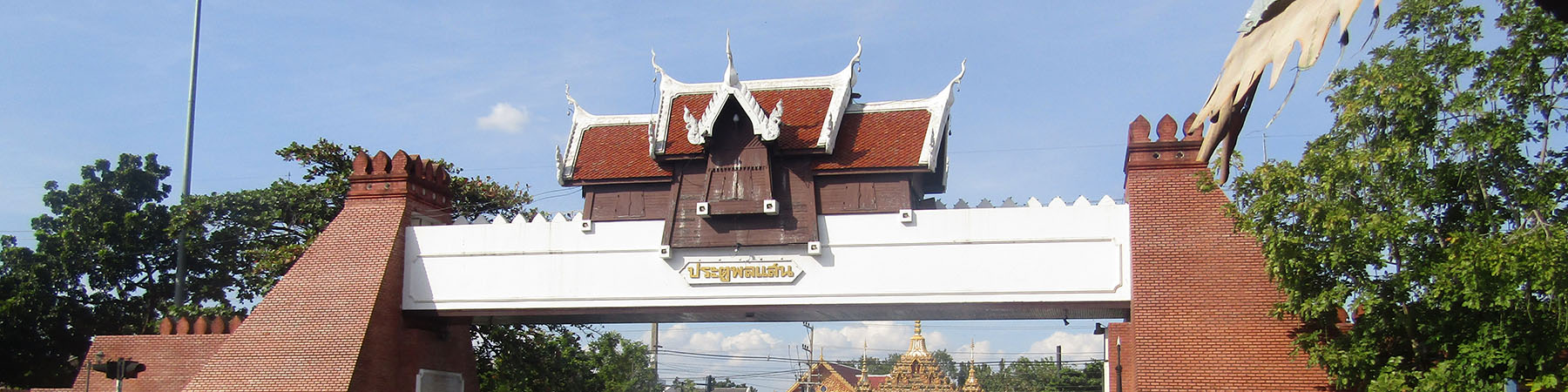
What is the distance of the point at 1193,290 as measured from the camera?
1606cm

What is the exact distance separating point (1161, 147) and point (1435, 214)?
403cm

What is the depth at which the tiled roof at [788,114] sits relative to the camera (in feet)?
61.2

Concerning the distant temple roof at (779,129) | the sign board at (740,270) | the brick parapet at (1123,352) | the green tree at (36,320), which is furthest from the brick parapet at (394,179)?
the green tree at (36,320)

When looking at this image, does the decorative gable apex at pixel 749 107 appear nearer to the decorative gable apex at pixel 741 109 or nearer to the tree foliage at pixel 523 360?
the decorative gable apex at pixel 741 109

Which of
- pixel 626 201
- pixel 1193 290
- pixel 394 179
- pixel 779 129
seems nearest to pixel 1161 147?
pixel 1193 290

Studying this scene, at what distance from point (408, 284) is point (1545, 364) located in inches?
605

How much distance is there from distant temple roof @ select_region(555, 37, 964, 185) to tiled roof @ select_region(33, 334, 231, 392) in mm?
6569

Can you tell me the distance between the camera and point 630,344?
167 feet

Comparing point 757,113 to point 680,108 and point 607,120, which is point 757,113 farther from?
point 607,120

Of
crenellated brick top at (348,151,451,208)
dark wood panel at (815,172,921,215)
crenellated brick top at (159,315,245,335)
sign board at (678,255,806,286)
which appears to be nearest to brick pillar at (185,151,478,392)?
crenellated brick top at (348,151,451,208)

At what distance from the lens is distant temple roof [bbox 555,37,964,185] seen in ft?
59.8

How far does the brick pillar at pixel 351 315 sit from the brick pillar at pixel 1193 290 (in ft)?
36.5

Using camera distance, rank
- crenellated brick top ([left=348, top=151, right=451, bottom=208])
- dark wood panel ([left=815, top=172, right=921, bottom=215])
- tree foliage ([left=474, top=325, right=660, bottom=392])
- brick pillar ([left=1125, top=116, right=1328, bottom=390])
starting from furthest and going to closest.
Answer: tree foliage ([left=474, top=325, right=660, bottom=392]) → crenellated brick top ([left=348, top=151, right=451, bottom=208]) → dark wood panel ([left=815, top=172, right=921, bottom=215]) → brick pillar ([left=1125, top=116, right=1328, bottom=390])

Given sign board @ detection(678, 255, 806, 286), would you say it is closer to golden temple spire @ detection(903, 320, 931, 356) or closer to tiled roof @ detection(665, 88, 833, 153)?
tiled roof @ detection(665, 88, 833, 153)
